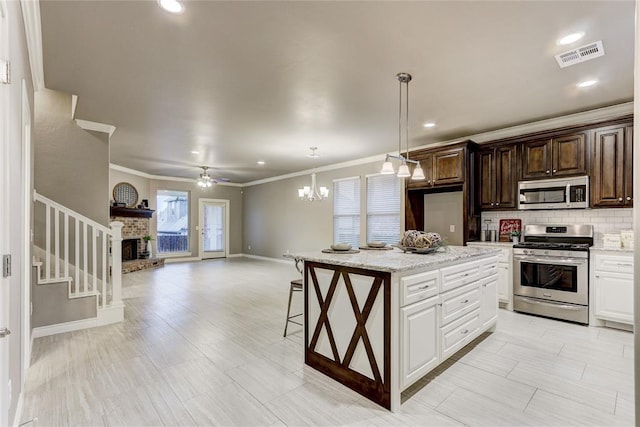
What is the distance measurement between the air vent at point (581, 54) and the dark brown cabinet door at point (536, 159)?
173 cm

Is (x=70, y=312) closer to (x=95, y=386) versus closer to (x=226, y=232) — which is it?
(x=95, y=386)

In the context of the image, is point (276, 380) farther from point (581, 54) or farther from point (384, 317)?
point (581, 54)

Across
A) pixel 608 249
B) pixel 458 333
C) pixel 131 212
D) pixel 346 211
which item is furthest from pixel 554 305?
pixel 131 212

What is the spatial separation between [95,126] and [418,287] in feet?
15.7

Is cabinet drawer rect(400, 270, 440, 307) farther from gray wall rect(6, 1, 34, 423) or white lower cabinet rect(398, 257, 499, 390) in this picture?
gray wall rect(6, 1, 34, 423)

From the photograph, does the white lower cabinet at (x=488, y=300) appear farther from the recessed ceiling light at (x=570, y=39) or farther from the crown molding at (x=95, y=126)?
the crown molding at (x=95, y=126)

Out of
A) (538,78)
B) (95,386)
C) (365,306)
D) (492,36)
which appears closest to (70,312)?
(95,386)

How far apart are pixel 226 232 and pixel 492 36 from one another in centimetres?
974

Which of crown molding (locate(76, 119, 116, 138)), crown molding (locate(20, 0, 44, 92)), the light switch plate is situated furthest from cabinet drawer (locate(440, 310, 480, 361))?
crown molding (locate(76, 119, 116, 138))

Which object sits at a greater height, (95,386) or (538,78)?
(538,78)

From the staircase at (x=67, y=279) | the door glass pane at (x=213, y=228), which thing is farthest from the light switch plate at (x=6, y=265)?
the door glass pane at (x=213, y=228)

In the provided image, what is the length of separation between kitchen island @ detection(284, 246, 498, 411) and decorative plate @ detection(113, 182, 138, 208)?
7434 millimetres

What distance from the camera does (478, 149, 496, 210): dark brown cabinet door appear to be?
4774mm

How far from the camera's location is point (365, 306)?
2.24m
